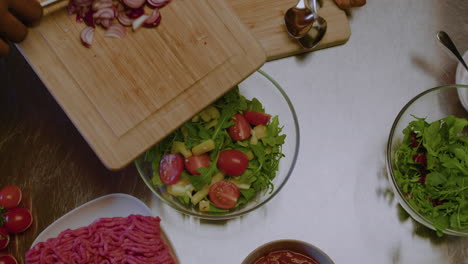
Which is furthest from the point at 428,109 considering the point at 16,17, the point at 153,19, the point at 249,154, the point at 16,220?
the point at 16,220

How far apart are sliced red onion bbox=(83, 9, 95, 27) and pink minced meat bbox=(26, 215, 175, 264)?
0.48 metres

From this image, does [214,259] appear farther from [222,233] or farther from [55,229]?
[55,229]

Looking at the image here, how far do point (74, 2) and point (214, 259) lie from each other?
30.1 inches

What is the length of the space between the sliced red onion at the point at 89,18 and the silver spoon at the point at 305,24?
533mm

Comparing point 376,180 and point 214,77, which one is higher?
point 214,77

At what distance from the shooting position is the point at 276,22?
1.29m

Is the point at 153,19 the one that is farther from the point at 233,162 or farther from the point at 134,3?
the point at 233,162

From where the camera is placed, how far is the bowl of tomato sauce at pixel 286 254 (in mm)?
1118

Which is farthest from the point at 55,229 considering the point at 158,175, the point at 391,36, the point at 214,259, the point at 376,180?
the point at 391,36

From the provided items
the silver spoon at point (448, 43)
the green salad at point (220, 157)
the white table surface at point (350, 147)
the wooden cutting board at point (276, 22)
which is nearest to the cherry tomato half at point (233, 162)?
the green salad at point (220, 157)

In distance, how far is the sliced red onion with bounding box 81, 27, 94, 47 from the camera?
999 millimetres

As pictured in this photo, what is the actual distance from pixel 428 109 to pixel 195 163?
0.71 metres

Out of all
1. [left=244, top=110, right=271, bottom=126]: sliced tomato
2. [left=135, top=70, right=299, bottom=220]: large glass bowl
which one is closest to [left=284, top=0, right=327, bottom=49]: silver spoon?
[left=135, top=70, right=299, bottom=220]: large glass bowl

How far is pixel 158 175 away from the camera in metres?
1.17
